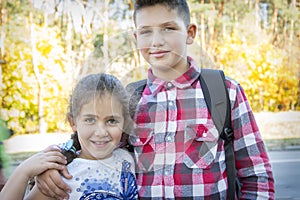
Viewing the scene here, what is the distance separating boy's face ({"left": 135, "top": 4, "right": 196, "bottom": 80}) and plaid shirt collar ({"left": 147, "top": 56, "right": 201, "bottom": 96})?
32mm

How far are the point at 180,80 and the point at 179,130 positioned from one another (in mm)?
131

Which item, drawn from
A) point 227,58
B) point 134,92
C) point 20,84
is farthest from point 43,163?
point 20,84

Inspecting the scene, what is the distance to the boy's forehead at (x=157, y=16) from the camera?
41.9 inches

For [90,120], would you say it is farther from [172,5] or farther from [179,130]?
[172,5]

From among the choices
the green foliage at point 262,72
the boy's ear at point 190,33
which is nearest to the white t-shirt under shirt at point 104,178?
the boy's ear at point 190,33

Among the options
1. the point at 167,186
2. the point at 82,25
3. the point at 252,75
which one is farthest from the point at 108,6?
the point at 252,75

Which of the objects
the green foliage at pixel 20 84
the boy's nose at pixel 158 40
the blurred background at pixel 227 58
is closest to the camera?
the boy's nose at pixel 158 40

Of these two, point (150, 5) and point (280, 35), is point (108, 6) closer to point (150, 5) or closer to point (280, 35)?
point (150, 5)

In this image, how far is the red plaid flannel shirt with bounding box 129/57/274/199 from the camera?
1.08 m

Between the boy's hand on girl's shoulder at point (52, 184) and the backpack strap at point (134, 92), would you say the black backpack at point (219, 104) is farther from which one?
the boy's hand on girl's shoulder at point (52, 184)

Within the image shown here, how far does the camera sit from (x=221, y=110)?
3.59 feet

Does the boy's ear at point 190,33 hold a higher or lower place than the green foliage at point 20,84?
higher

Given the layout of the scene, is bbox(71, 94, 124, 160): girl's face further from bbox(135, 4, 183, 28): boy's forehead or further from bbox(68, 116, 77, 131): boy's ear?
bbox(135, 4, 183, 28): boy's forehead

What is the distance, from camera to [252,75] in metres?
2.90
